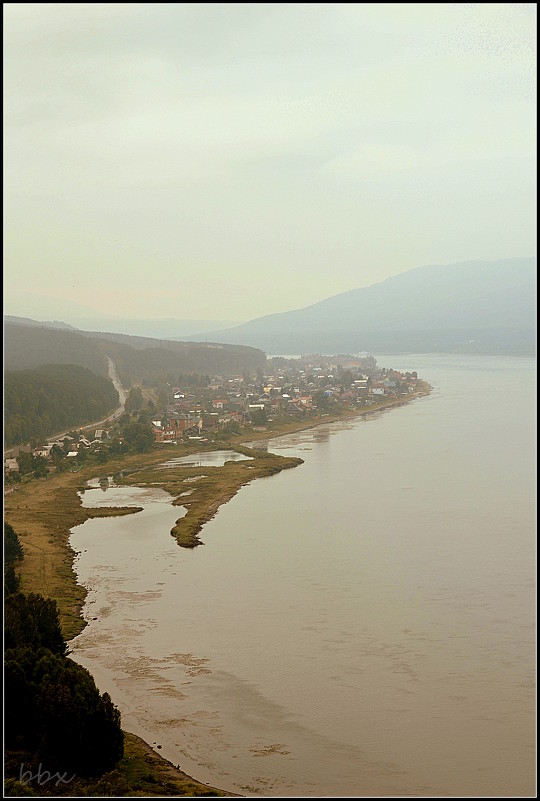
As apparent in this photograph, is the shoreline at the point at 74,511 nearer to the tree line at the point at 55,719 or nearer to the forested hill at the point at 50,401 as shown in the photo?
the tree line at the point at 55,719

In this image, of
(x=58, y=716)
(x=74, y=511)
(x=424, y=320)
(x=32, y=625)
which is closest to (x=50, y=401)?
(x=74, y=511)

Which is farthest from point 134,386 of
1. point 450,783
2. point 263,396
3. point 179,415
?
point 450,783

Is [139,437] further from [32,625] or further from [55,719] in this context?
[55,719]

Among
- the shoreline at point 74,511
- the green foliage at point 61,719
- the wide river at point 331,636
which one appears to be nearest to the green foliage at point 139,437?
the shoreline at point 74,511

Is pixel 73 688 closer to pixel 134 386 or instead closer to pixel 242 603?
pixel 242 603


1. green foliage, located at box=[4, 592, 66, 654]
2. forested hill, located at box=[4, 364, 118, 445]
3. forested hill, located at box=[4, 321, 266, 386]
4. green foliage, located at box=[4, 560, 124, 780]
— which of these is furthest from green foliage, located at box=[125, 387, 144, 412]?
green foliage, located at box=[4, 560, 124, 780]
